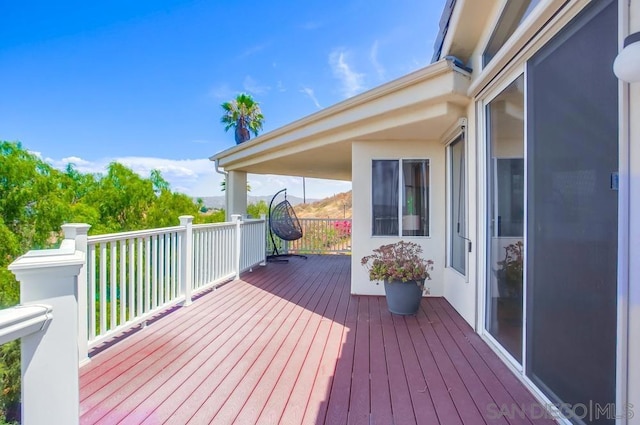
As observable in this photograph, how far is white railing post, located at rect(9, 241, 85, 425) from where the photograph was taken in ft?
2.98

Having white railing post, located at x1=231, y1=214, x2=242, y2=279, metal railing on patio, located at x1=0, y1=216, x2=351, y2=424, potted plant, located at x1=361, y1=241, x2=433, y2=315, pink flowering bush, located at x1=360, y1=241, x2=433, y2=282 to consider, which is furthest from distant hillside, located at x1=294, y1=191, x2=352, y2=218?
potted plant, located at x1=361, y1=241, x2=433, y2=315

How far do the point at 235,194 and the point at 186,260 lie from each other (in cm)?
397

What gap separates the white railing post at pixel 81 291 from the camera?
90.9 inches

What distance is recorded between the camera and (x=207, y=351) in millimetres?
2689

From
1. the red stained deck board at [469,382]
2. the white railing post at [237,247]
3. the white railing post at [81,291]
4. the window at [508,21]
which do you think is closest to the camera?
the red stained deck board at [469,382]

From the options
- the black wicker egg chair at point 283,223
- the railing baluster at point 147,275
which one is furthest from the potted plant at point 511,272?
the black wicker egg chair at point 283,223

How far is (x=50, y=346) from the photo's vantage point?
93 centimetres

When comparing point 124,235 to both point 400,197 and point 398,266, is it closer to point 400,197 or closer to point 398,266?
point 398,266

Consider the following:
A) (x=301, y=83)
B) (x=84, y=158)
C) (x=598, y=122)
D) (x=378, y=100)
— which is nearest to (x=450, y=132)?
(x=378, y=100)

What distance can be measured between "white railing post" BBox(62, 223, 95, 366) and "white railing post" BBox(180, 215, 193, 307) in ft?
4.82

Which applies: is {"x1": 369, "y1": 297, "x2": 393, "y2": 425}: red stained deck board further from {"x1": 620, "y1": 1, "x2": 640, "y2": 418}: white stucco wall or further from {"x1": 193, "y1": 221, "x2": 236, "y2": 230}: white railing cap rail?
{"x1": 193, "y1": 221, "x2": 236, "y2": 230}: white railing cap rail

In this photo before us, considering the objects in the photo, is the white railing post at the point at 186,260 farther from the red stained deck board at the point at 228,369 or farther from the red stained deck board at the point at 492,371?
the red stained deck board at the point at 492,371

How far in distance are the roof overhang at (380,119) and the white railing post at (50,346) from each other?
3.29 metres

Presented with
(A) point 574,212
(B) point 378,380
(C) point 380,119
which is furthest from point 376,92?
(B) point 378,380
